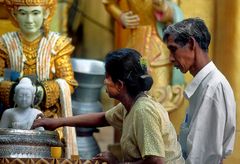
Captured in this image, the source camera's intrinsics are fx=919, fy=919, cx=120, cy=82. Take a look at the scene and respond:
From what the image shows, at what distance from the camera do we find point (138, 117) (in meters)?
3.17

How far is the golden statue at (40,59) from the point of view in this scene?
529 centimetres

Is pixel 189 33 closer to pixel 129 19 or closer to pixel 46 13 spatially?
pixel 46 13

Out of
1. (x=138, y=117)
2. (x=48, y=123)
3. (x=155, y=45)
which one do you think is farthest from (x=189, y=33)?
(x=155, y=45)

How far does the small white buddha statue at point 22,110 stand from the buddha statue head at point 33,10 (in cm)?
48

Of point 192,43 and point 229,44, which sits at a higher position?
point 192,43

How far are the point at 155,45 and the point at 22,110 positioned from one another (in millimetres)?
1205

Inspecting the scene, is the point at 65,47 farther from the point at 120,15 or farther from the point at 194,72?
the point at 194,72

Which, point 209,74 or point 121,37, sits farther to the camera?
point 121,37

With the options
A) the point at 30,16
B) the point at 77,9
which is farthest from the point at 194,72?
the point at 77,9

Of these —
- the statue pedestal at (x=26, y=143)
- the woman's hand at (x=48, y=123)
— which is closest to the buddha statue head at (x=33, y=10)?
the statue pedestal at (x=26, y=143)

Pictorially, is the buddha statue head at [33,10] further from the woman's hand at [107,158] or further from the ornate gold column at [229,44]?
the woman's hand at [107,158]

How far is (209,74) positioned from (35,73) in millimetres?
2181

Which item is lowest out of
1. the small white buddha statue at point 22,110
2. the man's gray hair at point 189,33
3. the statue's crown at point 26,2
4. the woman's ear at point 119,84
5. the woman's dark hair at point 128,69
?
the small white buddha statue at point 22,110

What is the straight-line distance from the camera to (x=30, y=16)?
5336mm
